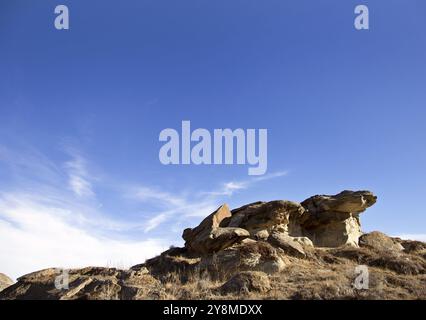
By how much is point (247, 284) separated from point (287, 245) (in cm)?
673

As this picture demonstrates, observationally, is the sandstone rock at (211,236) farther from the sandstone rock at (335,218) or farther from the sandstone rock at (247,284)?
the sandstone rock at (335,218)

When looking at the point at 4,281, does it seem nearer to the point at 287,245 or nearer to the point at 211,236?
the point at 211,236

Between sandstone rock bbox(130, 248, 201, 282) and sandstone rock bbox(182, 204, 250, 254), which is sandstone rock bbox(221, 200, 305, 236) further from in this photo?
sandstone rock bbox(130, 248, 201, 282)

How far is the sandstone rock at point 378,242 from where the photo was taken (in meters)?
23.0

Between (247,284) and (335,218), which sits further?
(335,218)

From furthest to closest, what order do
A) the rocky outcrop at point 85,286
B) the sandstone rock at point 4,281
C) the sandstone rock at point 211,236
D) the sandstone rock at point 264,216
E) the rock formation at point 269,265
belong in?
the sandstone rock at point 264,216 → the sandstone rock at point 211,236 → the sandstone rock at point 4,281 → the rock formation at point 269,265 → the rocky outcrop at point 85,286

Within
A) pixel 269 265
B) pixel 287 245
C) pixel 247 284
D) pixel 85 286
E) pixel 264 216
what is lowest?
pixel 85 286

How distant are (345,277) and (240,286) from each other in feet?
15.2

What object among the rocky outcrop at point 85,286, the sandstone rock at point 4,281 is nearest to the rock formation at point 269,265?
the rocky outcrop at point 85,286

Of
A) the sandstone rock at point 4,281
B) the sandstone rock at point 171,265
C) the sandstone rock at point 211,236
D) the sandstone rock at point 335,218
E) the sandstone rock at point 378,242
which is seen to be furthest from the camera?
the sandstone rock at point 335,218

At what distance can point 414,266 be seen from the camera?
17.8 meters

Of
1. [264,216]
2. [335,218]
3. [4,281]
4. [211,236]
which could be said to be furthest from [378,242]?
[4,281]

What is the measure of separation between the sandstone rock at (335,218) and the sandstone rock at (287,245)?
7800 millimetres

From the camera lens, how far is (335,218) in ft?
89.5
